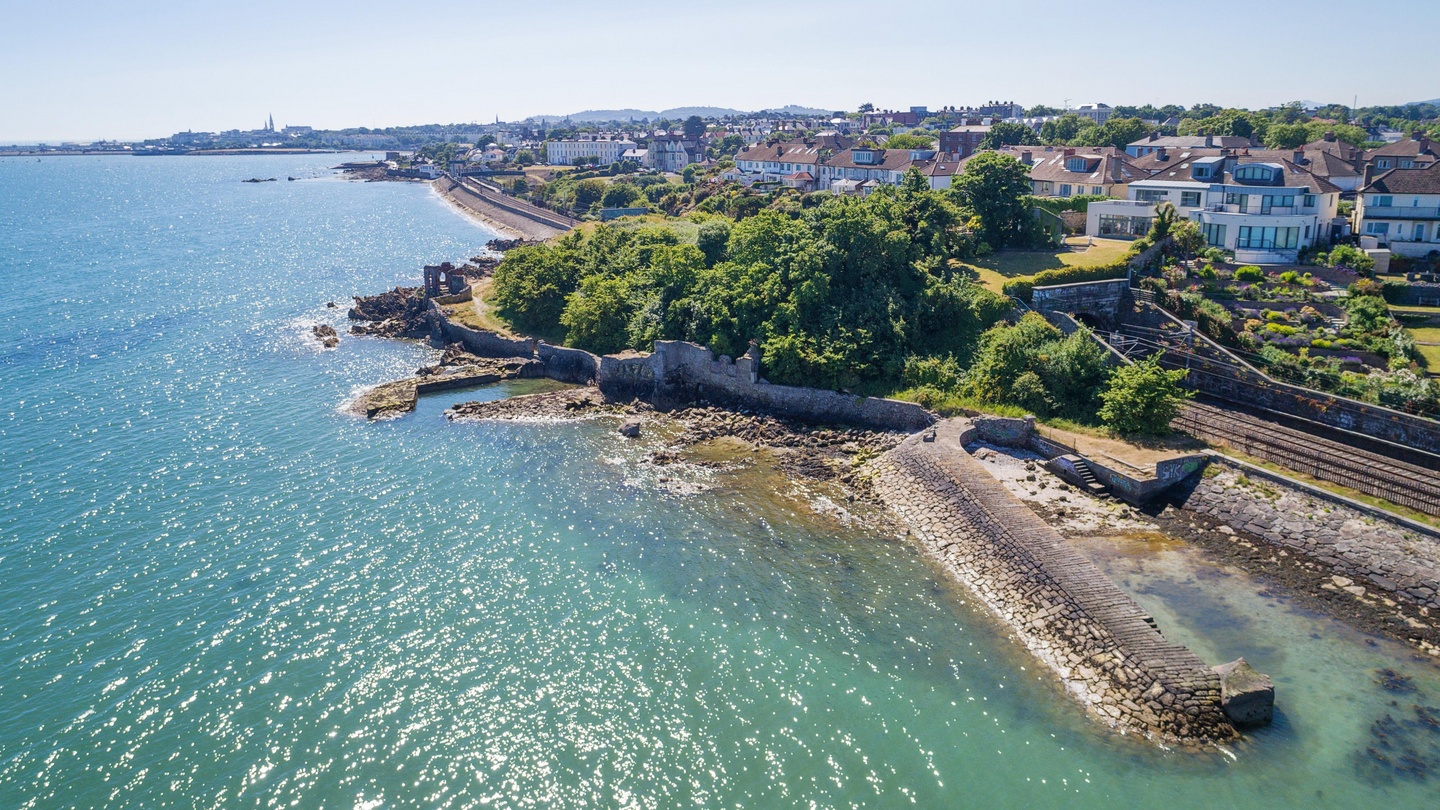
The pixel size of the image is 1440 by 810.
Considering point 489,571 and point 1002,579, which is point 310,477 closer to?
point 489,571

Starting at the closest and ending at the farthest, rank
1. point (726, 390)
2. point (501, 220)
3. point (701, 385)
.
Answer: point (726, 390), point (701, 385), point (501, 220)

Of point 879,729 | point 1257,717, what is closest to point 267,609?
point 879,729

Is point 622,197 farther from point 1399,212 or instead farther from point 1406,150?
point 1406,150

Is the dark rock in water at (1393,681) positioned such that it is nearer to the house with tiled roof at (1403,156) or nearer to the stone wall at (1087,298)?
the stone wall at (1087,298)

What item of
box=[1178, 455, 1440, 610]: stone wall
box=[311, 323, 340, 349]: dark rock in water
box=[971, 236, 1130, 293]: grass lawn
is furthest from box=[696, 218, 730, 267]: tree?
box=[1178, 455, 1440, 610]: stone wall

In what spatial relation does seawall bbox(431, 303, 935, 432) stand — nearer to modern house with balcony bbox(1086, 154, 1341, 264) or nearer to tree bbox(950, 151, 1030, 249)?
tree bbox(950, 151, 1030, 249)

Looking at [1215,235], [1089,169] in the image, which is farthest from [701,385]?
[1089,169]
